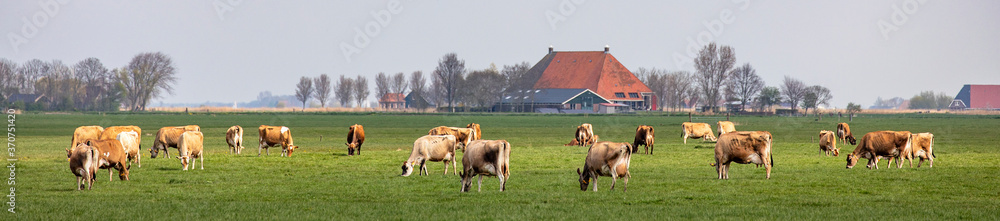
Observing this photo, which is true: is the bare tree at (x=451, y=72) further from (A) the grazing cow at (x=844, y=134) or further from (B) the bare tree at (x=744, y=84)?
(A) the grazing cow at (x=844, y=134)

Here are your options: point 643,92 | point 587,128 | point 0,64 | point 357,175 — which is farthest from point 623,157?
point 0,64

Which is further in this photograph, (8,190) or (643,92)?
(643,92)

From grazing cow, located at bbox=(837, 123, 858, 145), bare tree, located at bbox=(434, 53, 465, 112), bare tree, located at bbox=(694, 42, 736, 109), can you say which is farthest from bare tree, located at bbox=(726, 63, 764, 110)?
grazing cow, located at bbox=(837, 123, 858, 145)

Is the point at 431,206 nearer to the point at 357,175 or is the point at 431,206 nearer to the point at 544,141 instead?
the point at 357,175

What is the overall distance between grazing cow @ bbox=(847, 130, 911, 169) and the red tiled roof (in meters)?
122

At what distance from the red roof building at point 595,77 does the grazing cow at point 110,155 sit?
129m

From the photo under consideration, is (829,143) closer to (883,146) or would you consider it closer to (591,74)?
(883,146)

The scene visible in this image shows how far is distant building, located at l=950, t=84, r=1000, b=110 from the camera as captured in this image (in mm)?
180000

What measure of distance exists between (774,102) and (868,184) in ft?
399

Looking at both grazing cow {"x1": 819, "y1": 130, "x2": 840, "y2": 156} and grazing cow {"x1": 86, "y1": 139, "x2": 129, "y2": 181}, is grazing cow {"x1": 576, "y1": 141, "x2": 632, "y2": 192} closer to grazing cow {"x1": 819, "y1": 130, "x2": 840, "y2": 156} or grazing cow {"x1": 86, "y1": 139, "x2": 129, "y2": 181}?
grazing cow {"x1": 86, "y1": 139, "x2": 129, "y2": 181}

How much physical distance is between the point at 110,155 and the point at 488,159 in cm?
922

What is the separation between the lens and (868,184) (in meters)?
20.6

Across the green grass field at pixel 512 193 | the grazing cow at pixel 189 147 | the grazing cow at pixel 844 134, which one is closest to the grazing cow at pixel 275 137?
the green grass field at pixel 512 193

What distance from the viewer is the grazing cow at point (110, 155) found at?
1992 cm
